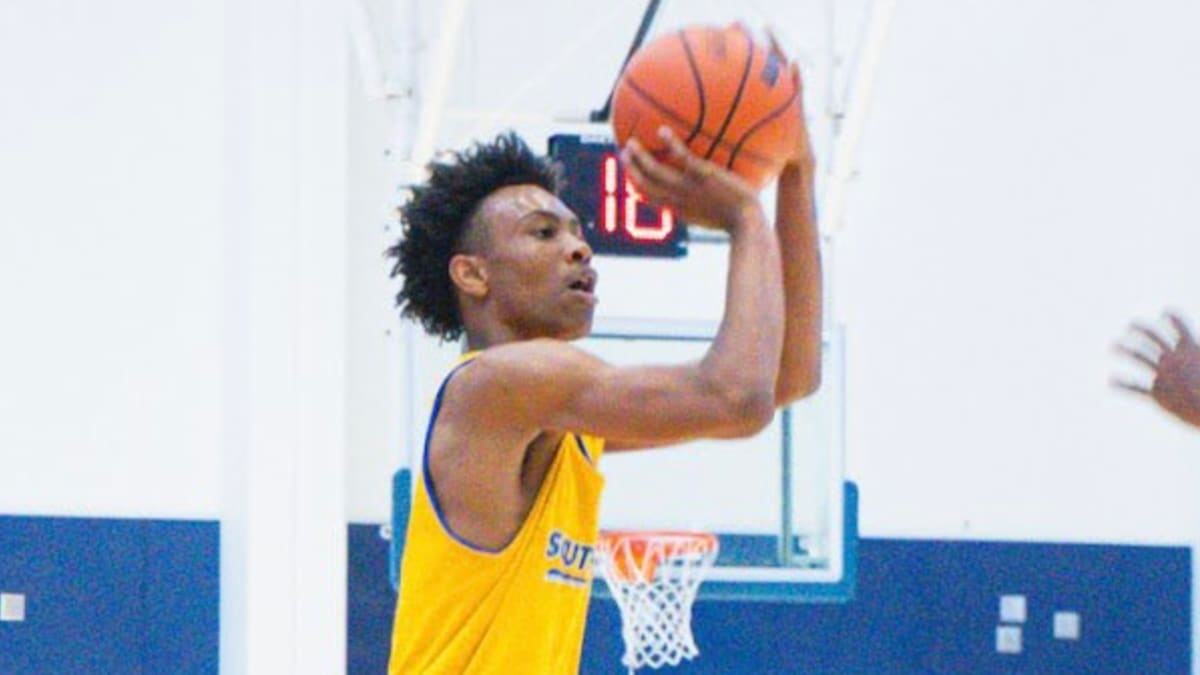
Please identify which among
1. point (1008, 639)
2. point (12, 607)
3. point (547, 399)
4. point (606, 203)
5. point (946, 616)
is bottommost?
point (1008, 639)

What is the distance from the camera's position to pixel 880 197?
366 inches

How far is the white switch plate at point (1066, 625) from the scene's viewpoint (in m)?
9.24

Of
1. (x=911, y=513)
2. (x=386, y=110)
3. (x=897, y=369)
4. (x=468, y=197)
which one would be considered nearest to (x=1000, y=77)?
(x=897, y=369)

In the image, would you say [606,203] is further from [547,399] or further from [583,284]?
[547,399]

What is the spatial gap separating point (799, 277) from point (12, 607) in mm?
5214

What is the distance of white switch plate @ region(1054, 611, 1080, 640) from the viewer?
9.24 metres

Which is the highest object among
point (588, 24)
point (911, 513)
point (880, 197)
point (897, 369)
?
point (588, 24)

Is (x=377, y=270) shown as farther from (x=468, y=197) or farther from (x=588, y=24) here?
(x=468, y=197)

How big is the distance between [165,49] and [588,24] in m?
2.56

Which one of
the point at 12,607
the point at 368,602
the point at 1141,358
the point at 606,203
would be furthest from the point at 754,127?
the point at 368,602

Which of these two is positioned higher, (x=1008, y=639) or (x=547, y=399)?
(x=547, y=399)

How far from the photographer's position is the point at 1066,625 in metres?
9.25

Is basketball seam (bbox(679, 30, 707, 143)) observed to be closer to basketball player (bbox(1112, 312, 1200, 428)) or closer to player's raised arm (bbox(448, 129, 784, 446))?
player's raised arm (bbox(448, 129, 784, 446))

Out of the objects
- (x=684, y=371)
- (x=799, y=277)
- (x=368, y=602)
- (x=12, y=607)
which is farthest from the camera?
(x=368, y=602)
